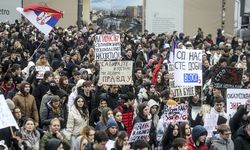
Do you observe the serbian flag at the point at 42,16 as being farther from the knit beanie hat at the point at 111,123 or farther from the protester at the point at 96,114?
the knit beanie hat at the point at 111,123

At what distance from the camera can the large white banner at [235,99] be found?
1262 centimetres

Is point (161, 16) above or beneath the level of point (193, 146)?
above

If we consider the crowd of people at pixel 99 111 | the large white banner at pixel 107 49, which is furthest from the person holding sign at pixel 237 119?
the large white banner at pixel 107 49

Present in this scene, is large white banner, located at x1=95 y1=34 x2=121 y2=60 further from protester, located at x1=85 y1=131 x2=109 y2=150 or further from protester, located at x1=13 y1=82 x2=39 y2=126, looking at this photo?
protester, located at x1=85 y1=131 x2=109 y2=150

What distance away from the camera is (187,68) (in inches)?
536

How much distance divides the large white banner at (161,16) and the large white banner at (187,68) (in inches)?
904

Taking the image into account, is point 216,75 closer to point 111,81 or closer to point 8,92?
point 111,81

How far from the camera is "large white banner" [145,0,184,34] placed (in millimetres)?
36969

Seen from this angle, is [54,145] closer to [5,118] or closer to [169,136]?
[5,118]

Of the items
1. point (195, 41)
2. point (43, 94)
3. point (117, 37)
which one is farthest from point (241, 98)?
point (195, 41)

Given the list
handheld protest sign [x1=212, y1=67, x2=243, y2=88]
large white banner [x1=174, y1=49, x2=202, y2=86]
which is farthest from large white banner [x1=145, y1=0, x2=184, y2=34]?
large white banner [x1=174, y1=49, x2=202, y2=86]

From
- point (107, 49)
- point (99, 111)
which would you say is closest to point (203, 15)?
point (107, 49)

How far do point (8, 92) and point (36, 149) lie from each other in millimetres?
3379

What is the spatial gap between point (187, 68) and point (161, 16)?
78.7ft
